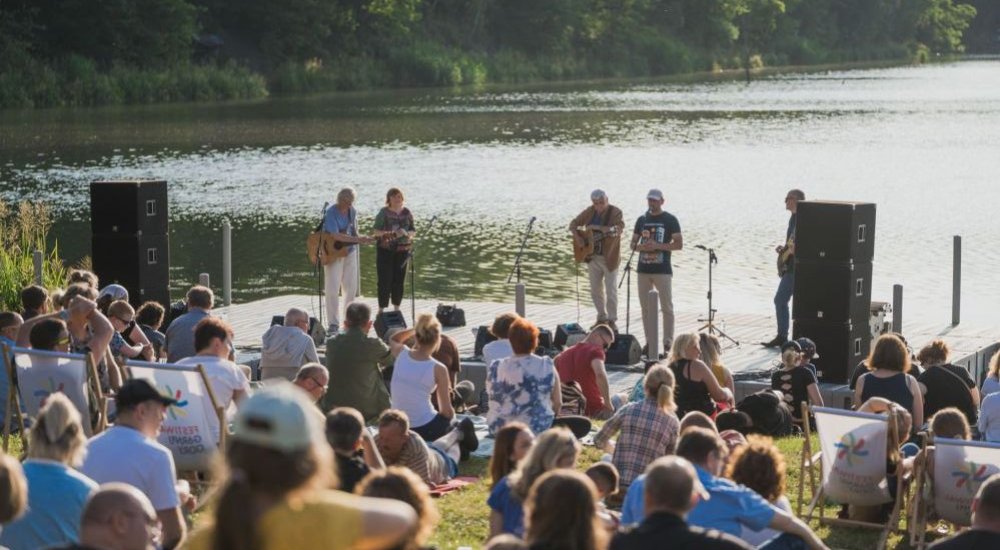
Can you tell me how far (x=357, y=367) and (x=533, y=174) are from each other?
28.3 m

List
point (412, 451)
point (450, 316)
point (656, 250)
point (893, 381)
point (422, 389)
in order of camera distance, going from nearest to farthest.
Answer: point (412, 451) → point (893, 381) → point (422, 389) → point (656, 250) → point (450, 316)

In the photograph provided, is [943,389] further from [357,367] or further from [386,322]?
[386,322]

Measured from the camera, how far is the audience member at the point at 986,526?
625cm

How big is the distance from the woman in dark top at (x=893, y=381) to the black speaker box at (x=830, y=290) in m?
3.83

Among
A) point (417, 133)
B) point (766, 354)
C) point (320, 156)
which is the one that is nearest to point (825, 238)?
point (766, 354)

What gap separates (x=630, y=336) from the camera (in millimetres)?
15406

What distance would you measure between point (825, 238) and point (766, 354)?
1692mm

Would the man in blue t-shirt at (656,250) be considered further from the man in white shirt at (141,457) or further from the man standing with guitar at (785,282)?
the man in white shirt at (141,457)

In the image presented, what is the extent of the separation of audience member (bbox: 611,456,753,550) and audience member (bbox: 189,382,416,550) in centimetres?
212

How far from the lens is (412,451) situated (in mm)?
9547

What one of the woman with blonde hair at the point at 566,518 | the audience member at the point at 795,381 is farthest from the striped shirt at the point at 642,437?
the woman with blonde hair at the point at 566,518

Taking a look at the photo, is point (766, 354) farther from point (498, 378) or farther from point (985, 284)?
point (985, 284)

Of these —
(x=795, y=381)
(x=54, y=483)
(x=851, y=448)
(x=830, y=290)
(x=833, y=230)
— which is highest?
(x=833, y=230)

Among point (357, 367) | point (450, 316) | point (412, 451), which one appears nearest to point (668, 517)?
point (412, 451)
